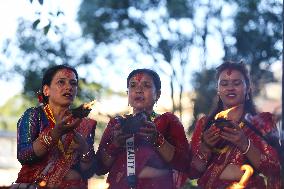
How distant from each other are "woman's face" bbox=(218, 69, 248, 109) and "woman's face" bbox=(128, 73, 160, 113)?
63 centimetres

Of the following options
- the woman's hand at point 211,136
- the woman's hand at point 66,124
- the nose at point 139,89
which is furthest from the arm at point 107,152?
the woman's hand at point 211,136

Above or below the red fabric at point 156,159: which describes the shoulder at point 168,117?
above

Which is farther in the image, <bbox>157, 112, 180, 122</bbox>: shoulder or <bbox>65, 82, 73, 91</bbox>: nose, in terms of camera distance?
<bbox>157, 112, 180, 122</bbox>: shoulder

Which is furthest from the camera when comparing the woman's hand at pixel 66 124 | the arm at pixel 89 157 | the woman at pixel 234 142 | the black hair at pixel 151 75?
the black hair at pixel 151 75

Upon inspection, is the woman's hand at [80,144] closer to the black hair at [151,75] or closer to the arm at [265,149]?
the black hair at [151,75]

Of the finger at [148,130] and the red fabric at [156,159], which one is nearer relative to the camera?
the finger at [148,130]

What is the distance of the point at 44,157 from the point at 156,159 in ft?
3.30

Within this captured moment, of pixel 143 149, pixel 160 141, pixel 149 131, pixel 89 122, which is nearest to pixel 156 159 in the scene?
pixel 143 149

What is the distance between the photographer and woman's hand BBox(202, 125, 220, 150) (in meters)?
4.65

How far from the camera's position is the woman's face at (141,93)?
197 inches

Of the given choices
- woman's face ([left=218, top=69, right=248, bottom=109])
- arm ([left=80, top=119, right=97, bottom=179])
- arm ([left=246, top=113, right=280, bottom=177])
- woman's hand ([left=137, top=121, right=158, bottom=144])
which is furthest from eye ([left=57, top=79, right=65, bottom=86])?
arm ([left=246, top=113, right=280, bottom=177])

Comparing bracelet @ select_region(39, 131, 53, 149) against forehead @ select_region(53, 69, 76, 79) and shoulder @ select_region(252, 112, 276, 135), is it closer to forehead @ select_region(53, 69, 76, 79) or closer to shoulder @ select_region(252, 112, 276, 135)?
forehead @ select_region(53, 69, 76, 79)

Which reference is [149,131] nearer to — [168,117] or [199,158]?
[168,117]

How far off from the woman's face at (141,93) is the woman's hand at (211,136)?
59cm
